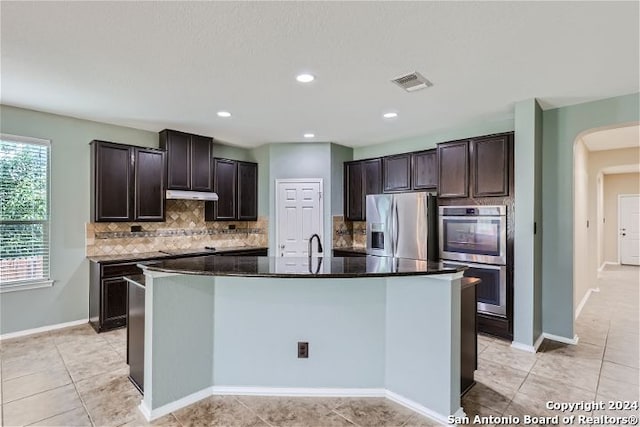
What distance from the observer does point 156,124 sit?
14.3 ft

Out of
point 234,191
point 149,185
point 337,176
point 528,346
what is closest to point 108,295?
point 149,185

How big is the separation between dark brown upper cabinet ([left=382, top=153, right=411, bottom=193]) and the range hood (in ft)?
8.75

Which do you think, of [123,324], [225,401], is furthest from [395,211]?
[123,324]

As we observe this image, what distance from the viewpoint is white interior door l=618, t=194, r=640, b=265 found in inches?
341

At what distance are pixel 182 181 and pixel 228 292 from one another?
2791mm

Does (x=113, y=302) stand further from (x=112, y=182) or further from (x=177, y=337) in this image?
(x=177, y=337)

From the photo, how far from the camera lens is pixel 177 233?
506 cm

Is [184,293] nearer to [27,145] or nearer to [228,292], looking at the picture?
[228,292]

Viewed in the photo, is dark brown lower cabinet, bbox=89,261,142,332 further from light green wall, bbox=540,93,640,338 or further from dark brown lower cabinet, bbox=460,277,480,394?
light green wall, bbox=540,93,640,338

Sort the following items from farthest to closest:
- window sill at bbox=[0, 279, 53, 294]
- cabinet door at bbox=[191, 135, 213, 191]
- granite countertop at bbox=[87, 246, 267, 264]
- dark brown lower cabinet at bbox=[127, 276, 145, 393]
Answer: cabinet door at bbox=[191, 135, 213, 191] → granite countertop at bbox=[87, 246, 267, 264] → window sill at bbox=[0, 279, 53, 294] → dark brown lower cabinet at bbox=[127, 276, 145, 393]

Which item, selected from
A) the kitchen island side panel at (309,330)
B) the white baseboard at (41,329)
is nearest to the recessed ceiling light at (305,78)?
the kitchen island side panel at (309,330)

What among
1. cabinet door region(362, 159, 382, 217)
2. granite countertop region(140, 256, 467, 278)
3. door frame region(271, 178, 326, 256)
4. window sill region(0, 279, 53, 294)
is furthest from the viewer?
door frame region(271, 178, 326, 256)

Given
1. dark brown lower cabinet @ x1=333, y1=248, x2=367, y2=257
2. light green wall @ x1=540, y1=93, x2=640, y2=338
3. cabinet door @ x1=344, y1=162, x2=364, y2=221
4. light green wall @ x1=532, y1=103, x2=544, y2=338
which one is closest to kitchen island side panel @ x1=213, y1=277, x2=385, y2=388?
light green wall @ x1=532, y1=103, x2=544, y2=338

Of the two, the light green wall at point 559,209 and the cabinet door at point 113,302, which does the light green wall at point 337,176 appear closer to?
the light green wall at point 559,209
